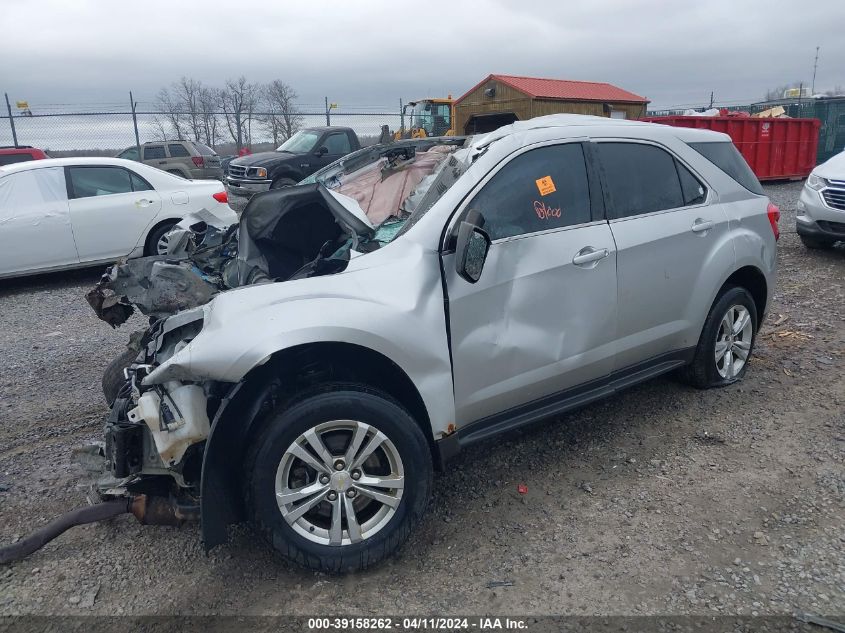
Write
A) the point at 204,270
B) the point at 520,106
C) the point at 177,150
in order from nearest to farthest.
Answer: the point at 204,270, the point at 177,150, the point at 520,106

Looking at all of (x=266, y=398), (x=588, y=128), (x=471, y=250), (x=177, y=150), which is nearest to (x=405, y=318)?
(x=471, y=250)

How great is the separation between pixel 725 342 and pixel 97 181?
7489mm

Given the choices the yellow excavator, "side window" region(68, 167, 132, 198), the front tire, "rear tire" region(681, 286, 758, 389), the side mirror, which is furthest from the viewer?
the yellow excavator

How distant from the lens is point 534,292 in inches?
127

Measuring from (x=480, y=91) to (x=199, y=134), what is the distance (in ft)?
34.5

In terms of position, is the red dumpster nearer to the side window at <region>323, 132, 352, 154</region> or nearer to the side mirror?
the side window at <region>323, 132, 352, 154</region>

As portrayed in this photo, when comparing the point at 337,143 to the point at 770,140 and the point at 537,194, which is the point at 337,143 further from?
the point at 537,194

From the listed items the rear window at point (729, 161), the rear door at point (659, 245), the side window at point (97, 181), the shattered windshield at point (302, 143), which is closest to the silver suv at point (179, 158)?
the shattered windshield at point (302, 143)

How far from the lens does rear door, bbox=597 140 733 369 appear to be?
12.0 ft

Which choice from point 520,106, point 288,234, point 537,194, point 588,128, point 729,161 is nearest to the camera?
point 537,194

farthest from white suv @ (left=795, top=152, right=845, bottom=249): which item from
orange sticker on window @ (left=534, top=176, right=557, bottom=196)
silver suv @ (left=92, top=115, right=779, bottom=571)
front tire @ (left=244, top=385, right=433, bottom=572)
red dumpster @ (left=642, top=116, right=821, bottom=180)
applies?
front tire @ (left=244, top=385, right=433, bottom=572)

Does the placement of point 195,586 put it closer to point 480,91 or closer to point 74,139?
point 480,91

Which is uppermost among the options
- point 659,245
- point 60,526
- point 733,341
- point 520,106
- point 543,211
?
point 520,106

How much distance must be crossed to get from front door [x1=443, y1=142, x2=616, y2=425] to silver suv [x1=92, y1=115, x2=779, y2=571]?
0.01 meters
